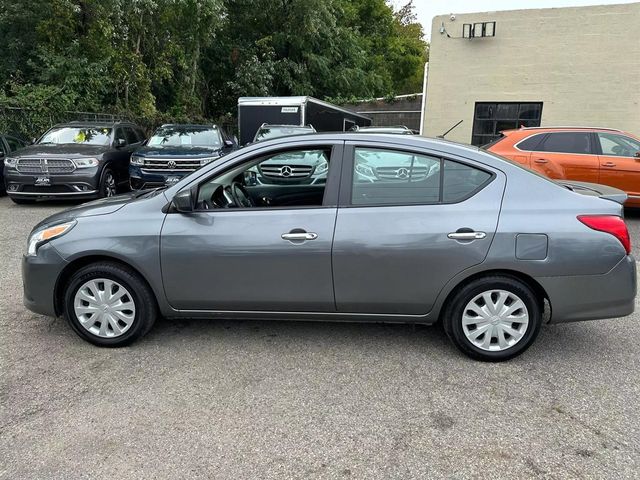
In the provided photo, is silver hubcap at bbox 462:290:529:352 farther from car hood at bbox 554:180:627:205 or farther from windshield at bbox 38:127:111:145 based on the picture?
windshield at bbox 38:127:111:145

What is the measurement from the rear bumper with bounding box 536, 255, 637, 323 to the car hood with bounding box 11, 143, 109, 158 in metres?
9.24

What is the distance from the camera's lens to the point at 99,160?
33.1ft

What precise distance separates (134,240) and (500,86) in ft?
47.1

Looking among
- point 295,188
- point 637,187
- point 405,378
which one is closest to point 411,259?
point 405,378

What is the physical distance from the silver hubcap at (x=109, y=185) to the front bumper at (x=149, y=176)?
51cm

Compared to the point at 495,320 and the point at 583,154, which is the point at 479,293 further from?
the point at 583,154

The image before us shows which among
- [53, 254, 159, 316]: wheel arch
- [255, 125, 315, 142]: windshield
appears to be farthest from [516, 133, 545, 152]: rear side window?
[53, 254, 159, 316]: wheel arch

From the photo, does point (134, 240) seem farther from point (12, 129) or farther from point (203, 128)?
point (12, 129)

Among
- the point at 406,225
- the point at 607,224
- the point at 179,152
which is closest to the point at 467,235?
the point at 406,225

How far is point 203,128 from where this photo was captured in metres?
11.6

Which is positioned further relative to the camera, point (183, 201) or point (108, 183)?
point (108, 183)

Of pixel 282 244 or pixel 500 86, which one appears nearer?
pixel 282 244

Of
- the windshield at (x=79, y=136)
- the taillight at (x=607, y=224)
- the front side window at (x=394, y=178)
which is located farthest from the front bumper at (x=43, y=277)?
the windshield at (x=79, y=136)

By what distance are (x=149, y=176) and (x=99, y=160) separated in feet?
3.32
